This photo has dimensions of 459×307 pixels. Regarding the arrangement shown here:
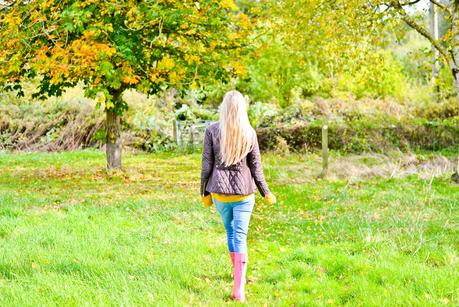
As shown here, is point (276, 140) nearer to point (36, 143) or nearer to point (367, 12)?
point (367, 12)

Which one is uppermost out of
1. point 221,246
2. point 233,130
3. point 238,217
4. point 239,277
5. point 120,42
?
point 120,42

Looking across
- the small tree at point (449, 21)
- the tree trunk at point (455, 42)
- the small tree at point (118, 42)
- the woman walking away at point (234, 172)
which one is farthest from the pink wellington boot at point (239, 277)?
the tree trunk at point (455, 42)

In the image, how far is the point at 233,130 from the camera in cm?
430

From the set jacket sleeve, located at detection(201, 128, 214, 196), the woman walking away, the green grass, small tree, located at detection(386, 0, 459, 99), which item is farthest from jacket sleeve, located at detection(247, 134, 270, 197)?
small tree, located at detection(386, 0, 459, 99)

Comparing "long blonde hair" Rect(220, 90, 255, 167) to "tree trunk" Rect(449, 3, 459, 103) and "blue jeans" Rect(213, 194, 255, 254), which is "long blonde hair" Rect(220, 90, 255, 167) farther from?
"tree trunk" Rect(449, 3, 459, 103)

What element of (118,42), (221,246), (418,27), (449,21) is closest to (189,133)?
(118,42)

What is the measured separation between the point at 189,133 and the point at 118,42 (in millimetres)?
9504

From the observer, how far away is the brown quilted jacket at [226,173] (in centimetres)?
438

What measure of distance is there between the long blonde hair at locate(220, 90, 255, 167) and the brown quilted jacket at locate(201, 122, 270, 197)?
97 mm

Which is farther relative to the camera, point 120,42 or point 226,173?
point 120,42

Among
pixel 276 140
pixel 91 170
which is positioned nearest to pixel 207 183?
pixel 91 170

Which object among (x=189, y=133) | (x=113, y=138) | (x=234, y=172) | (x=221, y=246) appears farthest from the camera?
(x=189, y=133)

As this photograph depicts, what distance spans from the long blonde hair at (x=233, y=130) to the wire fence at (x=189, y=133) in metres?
14.1

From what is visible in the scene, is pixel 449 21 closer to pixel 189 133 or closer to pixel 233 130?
pixel 233 130
